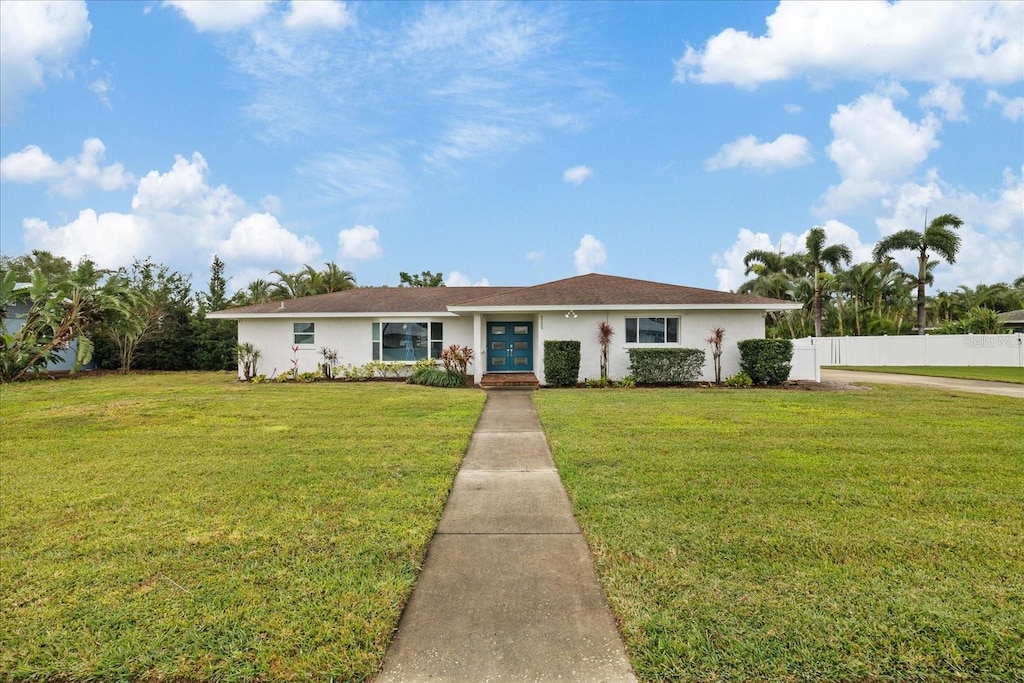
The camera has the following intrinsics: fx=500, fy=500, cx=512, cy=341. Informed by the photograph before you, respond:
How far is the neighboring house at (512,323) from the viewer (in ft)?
51.5

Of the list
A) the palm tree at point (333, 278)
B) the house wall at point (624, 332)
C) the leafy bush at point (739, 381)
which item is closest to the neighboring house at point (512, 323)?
the house wall at point (624, 332)

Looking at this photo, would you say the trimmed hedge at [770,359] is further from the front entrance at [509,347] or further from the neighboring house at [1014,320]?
the neighboring house at [1014,320]

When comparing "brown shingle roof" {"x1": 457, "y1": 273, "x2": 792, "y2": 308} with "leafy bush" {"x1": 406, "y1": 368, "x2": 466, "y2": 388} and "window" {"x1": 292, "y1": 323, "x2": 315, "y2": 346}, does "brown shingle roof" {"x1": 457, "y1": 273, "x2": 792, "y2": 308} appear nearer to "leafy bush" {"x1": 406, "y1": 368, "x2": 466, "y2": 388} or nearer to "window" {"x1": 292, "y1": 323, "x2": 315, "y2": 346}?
"leafy bush" {"x1": 406, "y1": 368, "x2": 466, "y2": 388}

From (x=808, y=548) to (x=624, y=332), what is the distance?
12.4m

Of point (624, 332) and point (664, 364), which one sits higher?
point (624, 332)

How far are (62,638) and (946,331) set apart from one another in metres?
37.1

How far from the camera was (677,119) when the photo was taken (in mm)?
17719

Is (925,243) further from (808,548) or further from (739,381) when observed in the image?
(808,548)

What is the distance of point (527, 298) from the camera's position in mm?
16078

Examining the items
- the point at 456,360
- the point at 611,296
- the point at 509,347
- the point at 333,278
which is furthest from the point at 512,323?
the point at 333,278

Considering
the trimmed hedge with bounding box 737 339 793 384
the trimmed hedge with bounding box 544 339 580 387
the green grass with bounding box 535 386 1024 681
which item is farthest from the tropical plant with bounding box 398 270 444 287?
the green grass with bounding box 535 386 1024 681

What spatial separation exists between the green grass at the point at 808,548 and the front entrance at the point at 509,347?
943 centimetres

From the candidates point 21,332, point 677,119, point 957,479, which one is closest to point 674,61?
point 677,119

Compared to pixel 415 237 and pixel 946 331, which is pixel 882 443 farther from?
pixel 946 331
